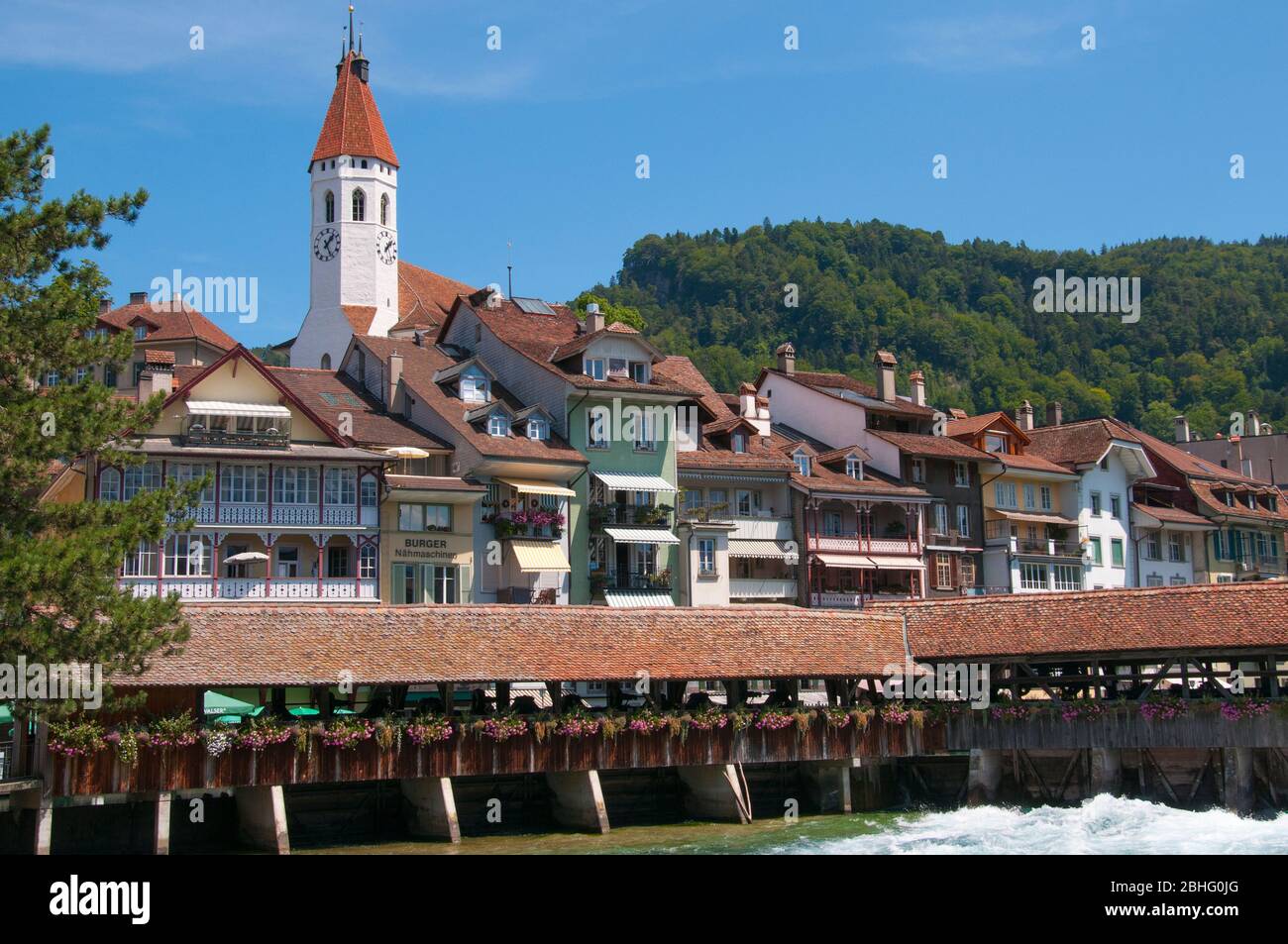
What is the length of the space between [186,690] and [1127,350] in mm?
116164

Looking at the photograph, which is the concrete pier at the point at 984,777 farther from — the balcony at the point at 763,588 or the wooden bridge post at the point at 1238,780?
the balcony at the point at 763,588

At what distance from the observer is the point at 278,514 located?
A: 46.7m

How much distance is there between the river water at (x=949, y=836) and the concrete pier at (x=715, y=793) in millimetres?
696

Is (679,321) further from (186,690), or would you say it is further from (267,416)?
(186,690)

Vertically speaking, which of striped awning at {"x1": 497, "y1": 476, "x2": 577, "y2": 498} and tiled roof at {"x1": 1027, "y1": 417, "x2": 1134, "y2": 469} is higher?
tiled roof at {"x1": 1027, "y1": 417, "x2": 1134, "y2": 469}

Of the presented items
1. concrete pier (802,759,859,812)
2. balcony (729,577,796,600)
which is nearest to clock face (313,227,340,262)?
balcony (729,577,796,600)

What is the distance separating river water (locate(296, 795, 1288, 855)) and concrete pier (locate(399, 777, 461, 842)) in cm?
43

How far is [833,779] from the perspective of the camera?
40969 mm

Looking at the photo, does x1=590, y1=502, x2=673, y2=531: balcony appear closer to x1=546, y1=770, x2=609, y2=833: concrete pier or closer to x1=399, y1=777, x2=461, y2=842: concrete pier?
x1=546, y1=770, x2=609, y2=833: concrete pier

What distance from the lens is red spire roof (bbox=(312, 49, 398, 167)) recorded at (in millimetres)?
82312

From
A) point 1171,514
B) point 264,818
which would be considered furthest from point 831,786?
point 1171,514

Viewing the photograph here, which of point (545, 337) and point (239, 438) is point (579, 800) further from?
point (545, 337)

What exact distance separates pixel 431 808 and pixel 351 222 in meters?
51.8
